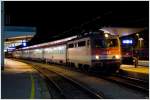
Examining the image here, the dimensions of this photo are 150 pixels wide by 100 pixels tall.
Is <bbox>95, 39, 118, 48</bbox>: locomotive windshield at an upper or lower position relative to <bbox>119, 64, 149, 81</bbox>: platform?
upper

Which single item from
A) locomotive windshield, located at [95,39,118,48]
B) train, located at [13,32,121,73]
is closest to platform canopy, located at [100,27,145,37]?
train, located at [13,32,121,73]

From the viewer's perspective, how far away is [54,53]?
4325 centimetres

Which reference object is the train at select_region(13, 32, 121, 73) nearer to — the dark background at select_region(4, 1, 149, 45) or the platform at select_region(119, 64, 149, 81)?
the platform at select_region(119, 64, 149, 81)

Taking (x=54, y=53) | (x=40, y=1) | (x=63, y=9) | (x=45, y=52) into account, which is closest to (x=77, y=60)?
(x=63, y=9)

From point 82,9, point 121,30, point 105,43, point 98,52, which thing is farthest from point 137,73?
point 121,30

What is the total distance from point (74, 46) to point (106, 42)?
565 centimetres

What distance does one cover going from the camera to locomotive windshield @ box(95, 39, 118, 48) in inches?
977

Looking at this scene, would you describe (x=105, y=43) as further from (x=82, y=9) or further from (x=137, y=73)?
(x=82, y=9)

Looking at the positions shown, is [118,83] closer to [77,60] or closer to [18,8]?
[77,60]

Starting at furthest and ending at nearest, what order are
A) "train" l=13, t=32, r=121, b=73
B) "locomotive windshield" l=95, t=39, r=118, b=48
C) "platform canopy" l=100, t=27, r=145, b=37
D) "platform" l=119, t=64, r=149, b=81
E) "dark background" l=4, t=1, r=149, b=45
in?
"platform canopy" l=100, t=27, r=145, b=37 → "dark background" l=4, t=1, r=149, b=45 → "locomotive windshield" l=95, t=39, r=118, b=48 → "train" l=13, t=32, r=121, b=73 → "platform" l=119, t=64, r=149, b=81

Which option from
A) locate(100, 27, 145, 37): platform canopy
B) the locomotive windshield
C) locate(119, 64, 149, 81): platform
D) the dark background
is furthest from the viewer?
locate(100, 27, 145, 37): platform canopy

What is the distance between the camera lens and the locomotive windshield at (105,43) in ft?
81.4

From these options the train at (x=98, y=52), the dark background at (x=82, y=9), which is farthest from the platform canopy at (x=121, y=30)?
the train at (x=98, y=52)

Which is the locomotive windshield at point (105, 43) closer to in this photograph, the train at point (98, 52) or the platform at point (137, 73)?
the train at point (98, 52)
